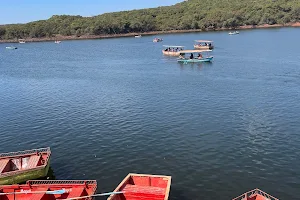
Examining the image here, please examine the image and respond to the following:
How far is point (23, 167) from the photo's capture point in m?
35.5

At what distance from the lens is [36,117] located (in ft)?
181

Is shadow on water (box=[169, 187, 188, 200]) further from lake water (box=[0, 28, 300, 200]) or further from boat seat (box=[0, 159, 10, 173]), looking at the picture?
boat seat (box=[0, 159, 10, 173])

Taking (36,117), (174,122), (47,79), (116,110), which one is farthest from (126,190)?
(47,79)

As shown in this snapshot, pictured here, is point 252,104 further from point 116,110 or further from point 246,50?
point 246,50

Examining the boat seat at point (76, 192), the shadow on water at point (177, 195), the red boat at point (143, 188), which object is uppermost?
the red boat at point (143, 188)

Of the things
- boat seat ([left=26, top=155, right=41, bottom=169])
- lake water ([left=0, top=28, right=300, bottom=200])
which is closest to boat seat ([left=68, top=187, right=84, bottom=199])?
lake water ([left=0, top=28, right=300, bottom=200])

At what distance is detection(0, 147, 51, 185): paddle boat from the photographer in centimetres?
3241

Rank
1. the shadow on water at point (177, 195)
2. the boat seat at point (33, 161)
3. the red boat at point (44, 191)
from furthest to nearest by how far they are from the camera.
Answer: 1. the boat seat at point (33, 161)
2. the shadow on water at point (177, 195)
3. the red boat at point (44, 191)

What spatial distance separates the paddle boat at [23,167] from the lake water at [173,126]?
2567 mm

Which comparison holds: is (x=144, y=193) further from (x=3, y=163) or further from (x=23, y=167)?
(x=3, y=163)

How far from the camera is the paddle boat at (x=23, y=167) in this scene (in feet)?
106

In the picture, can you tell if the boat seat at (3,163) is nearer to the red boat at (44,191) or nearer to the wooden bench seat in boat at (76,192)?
the red boat at (44,191)

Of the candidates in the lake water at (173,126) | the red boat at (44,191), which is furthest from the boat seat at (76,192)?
the lake water at (173,126)

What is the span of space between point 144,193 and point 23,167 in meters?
15.4
